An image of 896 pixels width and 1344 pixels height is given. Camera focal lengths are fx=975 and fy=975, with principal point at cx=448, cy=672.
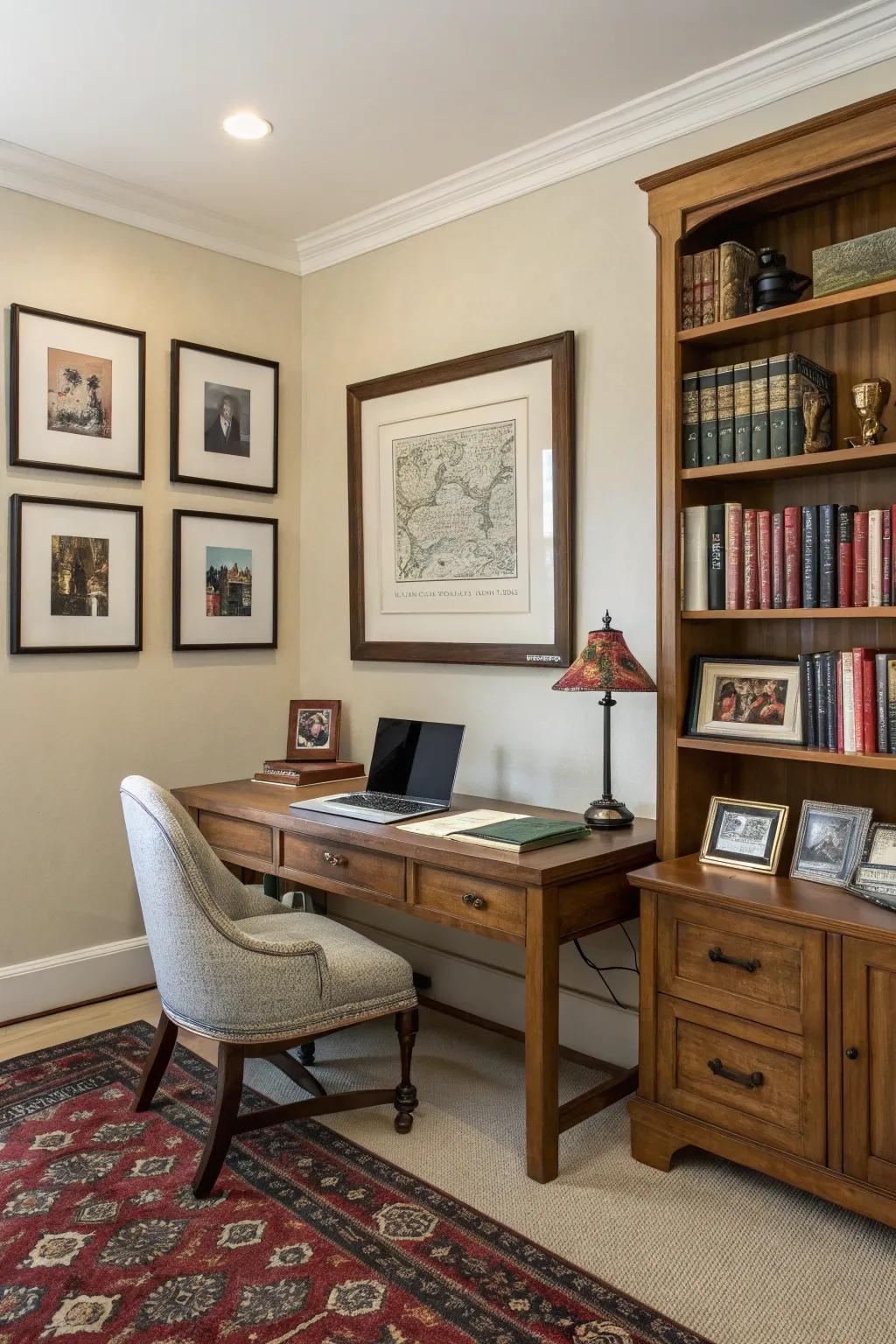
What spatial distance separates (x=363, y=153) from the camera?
10.1 ft

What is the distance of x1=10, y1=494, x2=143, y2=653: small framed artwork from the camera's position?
3.14 m

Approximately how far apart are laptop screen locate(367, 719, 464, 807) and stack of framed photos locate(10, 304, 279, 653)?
924 millimetres

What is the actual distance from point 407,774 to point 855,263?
184cm

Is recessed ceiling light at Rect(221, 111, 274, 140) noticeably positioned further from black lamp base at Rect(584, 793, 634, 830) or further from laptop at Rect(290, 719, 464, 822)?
Answer: black lamp base at Rect(584, 793, 634, 830)

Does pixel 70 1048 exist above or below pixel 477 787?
below

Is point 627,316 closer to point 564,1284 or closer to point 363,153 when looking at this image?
point 363,153

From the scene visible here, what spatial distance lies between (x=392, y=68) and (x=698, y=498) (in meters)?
1.40

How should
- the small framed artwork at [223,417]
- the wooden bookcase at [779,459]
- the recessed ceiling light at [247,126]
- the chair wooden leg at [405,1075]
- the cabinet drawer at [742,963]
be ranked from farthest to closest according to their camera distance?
the small framed artwork at [223,417]
the recessed ceiling light at [247,126]
the chair wooden leg at [405,1075]
the wooden bookcase at [779,459]
the cabinet drawer at [742,963]

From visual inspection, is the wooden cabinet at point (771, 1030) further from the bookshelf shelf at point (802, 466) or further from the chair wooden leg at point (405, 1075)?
the bookshelf shelf at point (802, 466)

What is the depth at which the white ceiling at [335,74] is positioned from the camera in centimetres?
235

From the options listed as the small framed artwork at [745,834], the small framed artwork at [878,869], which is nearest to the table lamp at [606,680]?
the small framed artwork at [745,834]

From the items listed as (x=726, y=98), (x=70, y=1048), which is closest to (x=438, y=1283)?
(x=70, y=1048)

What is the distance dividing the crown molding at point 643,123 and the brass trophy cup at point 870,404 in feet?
2.73

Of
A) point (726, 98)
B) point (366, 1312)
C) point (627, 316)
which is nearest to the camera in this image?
point (366, 1312)
